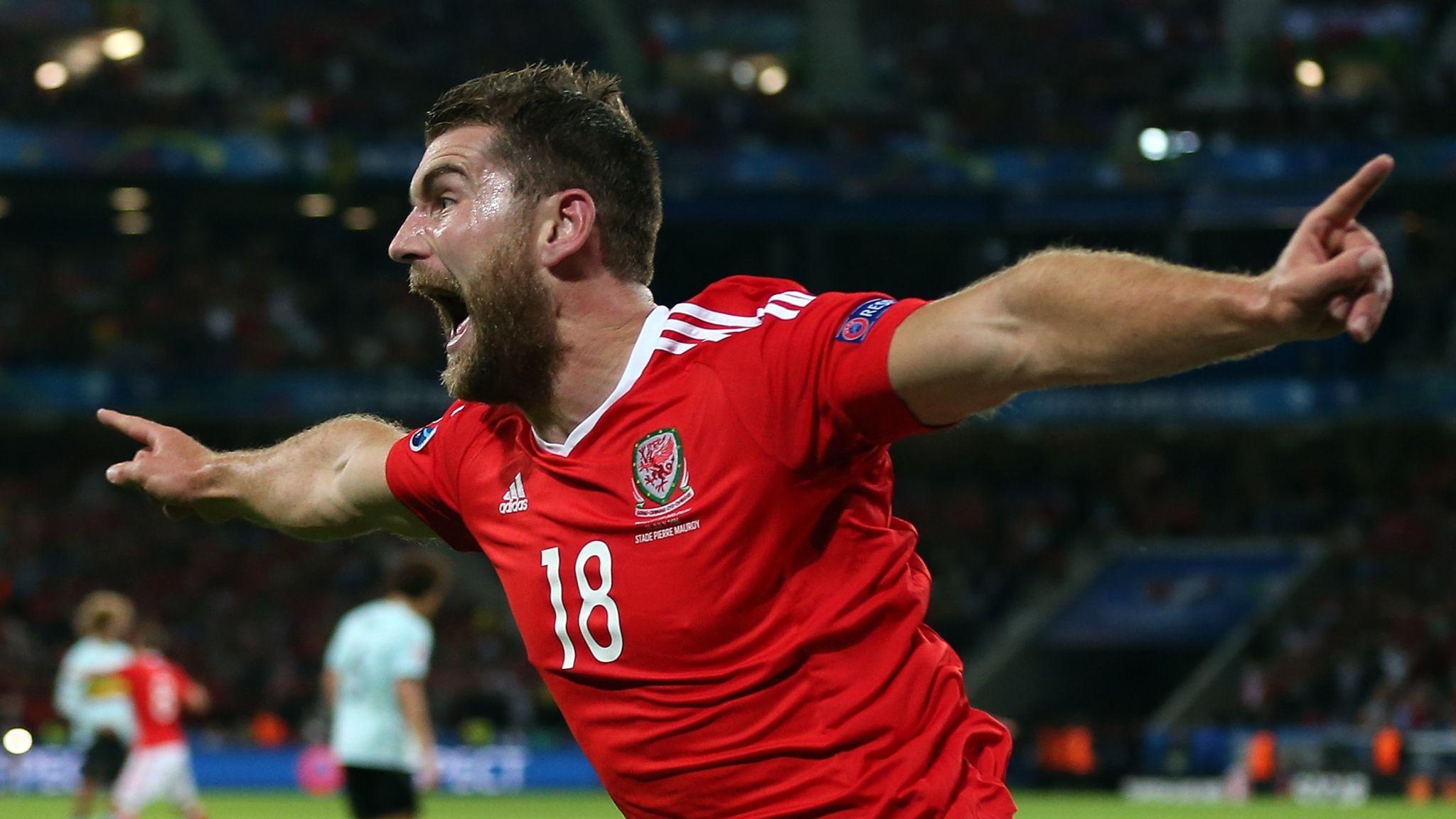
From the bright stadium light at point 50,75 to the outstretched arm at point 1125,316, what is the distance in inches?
1096

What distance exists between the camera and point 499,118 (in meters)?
3.17

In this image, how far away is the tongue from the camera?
125 inches

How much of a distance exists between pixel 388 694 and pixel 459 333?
6939mm

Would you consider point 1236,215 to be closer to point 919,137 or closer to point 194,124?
point 919,137

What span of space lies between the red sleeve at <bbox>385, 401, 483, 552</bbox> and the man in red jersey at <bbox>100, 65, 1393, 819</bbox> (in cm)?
3

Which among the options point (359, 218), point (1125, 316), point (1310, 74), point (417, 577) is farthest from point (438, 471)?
point (1310, 74)

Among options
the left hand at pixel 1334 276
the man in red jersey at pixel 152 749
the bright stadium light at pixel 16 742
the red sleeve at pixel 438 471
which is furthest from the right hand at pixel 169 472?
the man in red jersey at pixel 152 749

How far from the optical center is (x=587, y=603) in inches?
116

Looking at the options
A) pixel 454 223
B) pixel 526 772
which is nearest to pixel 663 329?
pixel 454 223

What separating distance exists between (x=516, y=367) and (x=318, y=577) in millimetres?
24341

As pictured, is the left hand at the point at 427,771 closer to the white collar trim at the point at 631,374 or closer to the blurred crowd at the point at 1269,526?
the white collar trim at the point at 631,374

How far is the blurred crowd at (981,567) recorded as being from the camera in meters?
23.1

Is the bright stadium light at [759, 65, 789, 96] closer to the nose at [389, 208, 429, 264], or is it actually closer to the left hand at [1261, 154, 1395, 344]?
the nose at [389, 208, 429, 264]

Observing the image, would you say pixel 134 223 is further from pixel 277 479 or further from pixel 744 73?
pixel 277 479
